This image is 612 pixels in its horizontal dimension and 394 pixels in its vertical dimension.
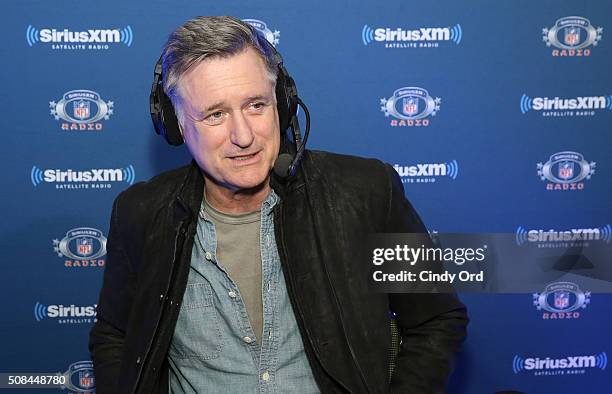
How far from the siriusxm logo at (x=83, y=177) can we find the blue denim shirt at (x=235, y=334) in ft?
2.33

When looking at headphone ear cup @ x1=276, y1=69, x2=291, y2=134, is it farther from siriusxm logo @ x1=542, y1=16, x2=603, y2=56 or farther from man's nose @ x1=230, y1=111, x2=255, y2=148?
siriusxm logo @ x1=542, y1=16, x2=603, y2=56

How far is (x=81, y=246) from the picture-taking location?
6.79 ft

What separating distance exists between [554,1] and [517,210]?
665mm

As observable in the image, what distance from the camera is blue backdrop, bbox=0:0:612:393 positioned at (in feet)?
6.36

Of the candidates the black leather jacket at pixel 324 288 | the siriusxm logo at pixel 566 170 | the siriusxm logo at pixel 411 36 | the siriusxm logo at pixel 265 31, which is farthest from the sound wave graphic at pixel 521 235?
the siriusxm logo at pixel 265 31

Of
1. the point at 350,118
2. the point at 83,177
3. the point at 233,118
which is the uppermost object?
the point at 350,118

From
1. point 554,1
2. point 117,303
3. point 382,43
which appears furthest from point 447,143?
point 117,303

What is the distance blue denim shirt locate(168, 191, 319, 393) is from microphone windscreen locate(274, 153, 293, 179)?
0.23 ft

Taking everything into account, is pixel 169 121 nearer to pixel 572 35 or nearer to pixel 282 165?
pixel 282 165

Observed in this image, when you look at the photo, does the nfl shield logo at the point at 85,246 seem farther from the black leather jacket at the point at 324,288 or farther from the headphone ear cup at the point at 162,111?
the headphone ear cup at the point at 162,111

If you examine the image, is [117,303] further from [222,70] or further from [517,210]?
[517,210]

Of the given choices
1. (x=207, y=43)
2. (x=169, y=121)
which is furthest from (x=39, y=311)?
(x=207, y=43)

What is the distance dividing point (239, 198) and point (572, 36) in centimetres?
126

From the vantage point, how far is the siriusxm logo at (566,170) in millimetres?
2086
